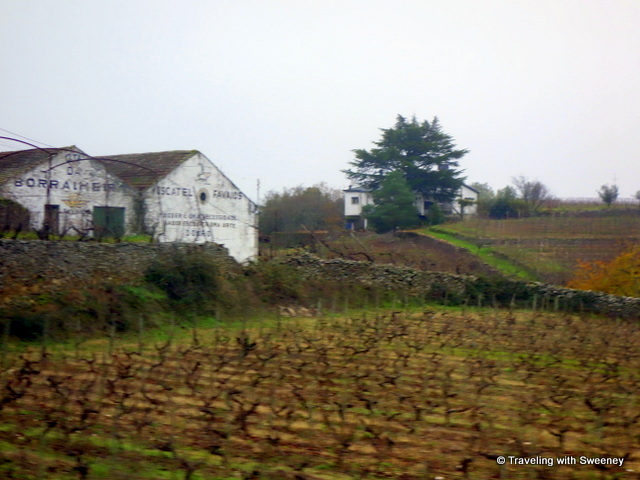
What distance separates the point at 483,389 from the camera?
881cm

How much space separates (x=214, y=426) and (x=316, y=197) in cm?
3716

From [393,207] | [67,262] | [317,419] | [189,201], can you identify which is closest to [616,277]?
[189,201]

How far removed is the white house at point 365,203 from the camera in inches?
1799

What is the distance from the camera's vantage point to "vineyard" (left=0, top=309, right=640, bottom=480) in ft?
19.3

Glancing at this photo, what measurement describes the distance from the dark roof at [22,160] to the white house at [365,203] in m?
25.5

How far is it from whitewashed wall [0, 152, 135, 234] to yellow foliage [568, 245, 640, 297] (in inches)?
692

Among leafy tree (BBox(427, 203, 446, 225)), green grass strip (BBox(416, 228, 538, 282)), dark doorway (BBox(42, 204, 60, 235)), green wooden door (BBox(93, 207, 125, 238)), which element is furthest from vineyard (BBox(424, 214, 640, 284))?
dark doorway (BBox(42, 204, 60, 235))

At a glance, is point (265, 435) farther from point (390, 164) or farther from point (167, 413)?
point (390, 164)

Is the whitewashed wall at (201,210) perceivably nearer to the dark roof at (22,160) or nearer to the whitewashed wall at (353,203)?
the dark roof at (22,160)

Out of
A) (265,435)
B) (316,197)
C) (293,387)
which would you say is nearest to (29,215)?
(293,387)

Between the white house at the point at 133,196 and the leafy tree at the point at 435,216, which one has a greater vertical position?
the leafy tree at the point at 435,216

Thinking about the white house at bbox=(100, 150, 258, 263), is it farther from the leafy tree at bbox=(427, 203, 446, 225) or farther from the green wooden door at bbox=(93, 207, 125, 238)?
the leafy tree at bbox=(427, 203, 446, 225)

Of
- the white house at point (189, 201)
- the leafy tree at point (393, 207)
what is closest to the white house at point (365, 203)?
the leafy tree at point (393, 207)

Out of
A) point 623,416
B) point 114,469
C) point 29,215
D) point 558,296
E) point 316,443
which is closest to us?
point 114,469
